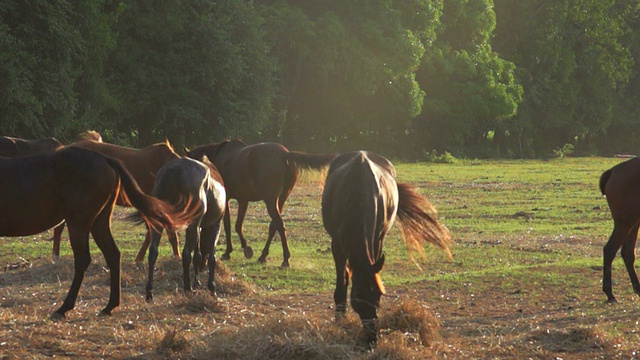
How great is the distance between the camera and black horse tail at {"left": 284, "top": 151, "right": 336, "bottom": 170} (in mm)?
14406

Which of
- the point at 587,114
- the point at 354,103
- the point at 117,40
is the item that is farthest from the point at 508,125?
the point at 117,40

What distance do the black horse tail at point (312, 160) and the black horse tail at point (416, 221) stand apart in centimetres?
407

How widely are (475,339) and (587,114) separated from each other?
193 feet

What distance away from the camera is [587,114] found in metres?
65.0

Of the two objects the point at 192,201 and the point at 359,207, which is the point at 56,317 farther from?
the point at 359,207

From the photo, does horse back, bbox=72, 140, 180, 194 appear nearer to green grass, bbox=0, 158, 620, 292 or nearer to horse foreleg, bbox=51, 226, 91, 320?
green grass, bbox=0, 158, 620, 292

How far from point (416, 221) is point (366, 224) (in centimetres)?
242

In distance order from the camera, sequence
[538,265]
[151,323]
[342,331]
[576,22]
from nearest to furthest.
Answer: [342,331] < [151,323] < [538,265] < [576,22]

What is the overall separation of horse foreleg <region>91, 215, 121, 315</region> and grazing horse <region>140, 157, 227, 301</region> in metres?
0.75

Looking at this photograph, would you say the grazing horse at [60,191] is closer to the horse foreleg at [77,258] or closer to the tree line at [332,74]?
the horse foreleg at [77,258]

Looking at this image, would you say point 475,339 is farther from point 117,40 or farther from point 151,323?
point 117,40

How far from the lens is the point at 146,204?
9312 millimetres

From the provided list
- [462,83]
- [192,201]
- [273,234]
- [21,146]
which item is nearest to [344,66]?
[462,83]

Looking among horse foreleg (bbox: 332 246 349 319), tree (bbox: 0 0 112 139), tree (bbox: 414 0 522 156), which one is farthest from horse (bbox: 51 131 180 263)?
tree (bbox: 414 0 522 156)
